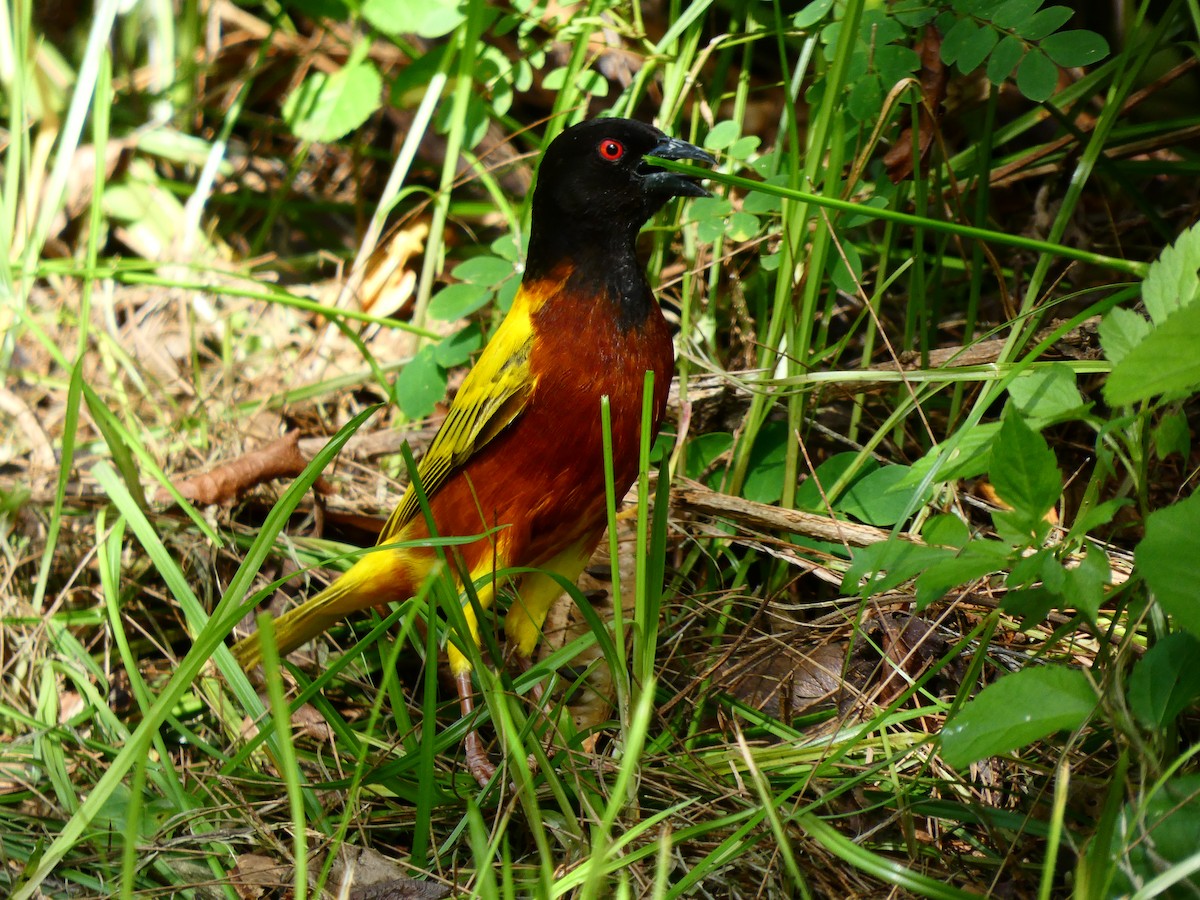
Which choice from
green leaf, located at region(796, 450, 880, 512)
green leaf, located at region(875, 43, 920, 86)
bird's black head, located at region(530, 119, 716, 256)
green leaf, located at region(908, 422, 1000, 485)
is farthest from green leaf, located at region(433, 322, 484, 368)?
green leaf, located at region(908, 422, 1000, 485)

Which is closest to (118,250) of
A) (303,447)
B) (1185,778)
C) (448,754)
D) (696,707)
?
(303,447)

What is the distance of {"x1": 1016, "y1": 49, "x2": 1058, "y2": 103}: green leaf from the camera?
2818mm

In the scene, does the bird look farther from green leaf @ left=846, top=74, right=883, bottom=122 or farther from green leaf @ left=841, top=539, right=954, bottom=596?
green leaf @ left=841, top=539, right=954, bottom=596

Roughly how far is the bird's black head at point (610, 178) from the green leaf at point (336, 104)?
1862 millimetres

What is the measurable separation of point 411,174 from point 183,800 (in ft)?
12.0

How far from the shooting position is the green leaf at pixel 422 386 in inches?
158

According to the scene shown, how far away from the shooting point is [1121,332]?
7.05 feet

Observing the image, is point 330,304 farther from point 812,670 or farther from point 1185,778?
point 1185,778

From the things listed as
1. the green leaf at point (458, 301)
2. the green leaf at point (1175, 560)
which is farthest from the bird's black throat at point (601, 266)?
the green leaf at point (1175, 560)

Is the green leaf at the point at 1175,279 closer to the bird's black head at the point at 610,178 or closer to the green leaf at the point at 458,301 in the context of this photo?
the bird's black head at the point at 610,178

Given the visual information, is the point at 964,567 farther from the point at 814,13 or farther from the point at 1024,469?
the point at 814,13

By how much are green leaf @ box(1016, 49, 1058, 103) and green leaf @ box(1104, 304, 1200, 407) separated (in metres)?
1.17

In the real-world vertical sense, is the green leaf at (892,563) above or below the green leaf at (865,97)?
below

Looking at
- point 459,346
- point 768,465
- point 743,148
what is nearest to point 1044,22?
point 743,148
